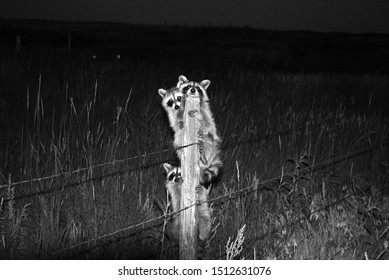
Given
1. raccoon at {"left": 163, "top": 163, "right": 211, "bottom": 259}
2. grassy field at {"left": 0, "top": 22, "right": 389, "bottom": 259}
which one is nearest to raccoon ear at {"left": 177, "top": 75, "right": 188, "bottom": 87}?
grassy field at {"left": 0, "top": 22, "right": 389, "bottom": 259}

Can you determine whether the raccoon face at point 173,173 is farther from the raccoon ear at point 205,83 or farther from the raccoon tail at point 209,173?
the raccoon ear at point 205,83

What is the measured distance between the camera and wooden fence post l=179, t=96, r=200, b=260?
10.5ft

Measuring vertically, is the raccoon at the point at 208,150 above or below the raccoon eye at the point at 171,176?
above

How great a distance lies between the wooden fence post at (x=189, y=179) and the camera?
3.20 metres

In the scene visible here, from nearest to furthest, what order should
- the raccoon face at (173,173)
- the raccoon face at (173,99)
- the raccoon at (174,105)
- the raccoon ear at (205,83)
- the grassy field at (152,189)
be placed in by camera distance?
1. the grassy field at (152,189)
2. the raccoon face at (173,173)
3. the raccoon at (174,105)
4. the raccoon face at (173,99)
5. the raccoon ear at (205,83)

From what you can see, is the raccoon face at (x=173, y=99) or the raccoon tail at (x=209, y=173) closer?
the raccoon tail at (x=209, y=173)

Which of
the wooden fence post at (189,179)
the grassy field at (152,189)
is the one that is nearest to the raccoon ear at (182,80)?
the grassy field at (152,189)

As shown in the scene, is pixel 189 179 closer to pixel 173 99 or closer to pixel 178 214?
pixel 178 214

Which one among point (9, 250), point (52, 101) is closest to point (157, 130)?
point (52, 101)

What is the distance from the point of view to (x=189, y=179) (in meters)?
3.26

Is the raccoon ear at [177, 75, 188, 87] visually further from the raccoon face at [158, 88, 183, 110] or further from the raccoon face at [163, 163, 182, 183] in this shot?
the raccoon face at [163, 163, 182, 183]

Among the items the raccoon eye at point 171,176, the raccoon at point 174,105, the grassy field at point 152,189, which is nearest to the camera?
the grassy field at point 152,189

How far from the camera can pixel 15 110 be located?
7.14 metres

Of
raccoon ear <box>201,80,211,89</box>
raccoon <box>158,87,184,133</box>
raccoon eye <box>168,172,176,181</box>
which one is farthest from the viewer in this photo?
raccoon ear <box>201,80,211,89</box>
